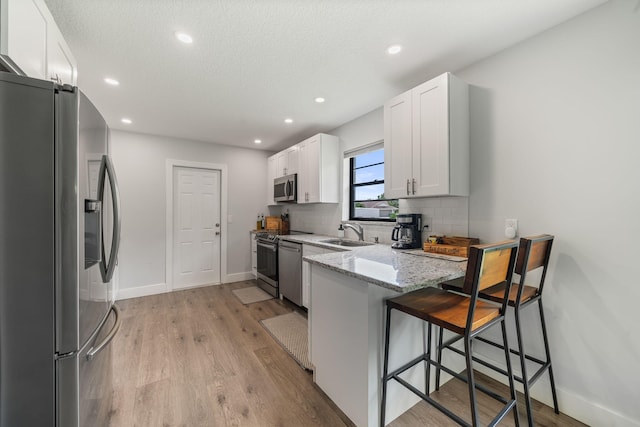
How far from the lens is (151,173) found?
3.97 meters

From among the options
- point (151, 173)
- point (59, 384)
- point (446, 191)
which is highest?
point (151, 173)

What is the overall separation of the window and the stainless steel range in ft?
4.16

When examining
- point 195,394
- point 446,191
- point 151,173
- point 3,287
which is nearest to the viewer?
point 3,287

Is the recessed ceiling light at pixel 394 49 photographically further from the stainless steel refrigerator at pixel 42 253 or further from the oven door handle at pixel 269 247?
the oven door handle at pixel 269 247

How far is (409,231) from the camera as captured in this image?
2430 mm

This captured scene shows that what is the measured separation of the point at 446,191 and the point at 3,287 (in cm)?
234

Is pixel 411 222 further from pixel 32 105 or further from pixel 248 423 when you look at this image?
pixel 32 105

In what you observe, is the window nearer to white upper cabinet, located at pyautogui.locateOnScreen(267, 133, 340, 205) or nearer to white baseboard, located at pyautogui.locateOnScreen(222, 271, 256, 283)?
white upper cabinet, located at pyautogui.locateOnScreen(267, 133, 340, 205)

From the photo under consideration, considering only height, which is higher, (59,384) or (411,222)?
(411,222)

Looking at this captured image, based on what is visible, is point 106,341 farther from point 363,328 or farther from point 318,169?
point 318,169

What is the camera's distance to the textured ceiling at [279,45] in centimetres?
153

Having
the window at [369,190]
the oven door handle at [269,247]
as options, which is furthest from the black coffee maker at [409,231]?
the oven door handle at [269,247]

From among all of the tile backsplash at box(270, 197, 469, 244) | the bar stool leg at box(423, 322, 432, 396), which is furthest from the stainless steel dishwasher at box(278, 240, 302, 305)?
the bar stool leg at box(423, 322, 432, 396)

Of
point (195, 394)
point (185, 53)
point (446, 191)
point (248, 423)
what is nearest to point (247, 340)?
point (195, 394)
